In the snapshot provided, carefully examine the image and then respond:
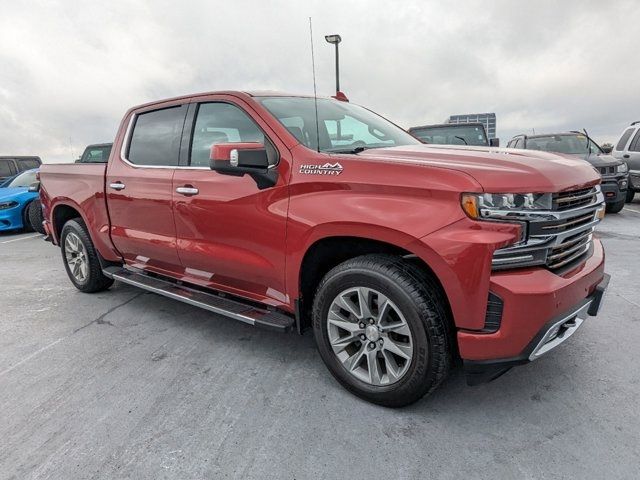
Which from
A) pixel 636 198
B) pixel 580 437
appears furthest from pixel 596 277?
pixel 636 198

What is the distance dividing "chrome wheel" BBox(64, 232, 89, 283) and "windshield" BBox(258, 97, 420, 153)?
2872 mm

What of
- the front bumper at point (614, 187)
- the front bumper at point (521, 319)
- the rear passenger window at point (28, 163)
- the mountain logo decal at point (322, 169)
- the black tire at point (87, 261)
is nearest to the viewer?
the front bumper at point (521, 319)

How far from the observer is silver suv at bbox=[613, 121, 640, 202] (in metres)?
10.1

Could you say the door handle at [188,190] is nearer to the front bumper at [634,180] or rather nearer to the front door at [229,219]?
the front door at [229,219]

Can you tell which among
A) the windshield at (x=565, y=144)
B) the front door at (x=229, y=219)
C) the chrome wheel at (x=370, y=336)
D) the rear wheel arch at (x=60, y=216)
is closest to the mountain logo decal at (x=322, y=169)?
the front door at (x=229, y=219)

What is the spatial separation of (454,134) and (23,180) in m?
10.2

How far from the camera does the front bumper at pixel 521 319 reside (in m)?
2.07

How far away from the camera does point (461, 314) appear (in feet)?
7.14

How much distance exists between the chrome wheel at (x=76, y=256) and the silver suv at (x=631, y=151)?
36.3 ft

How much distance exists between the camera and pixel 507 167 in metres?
2.23

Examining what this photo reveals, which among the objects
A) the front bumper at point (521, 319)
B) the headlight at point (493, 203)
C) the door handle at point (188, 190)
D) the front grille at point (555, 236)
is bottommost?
the front bumper at point (521, 319)

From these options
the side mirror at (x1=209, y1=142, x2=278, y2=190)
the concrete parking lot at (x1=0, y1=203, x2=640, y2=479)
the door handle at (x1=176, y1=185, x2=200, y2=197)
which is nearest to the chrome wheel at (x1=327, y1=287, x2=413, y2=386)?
the concrete parking lot at (x1=0, y1=203, x2=640, y2=479)

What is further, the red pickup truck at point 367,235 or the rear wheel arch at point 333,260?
the rear wheel arch at point 333,260

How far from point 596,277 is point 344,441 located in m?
1.68
